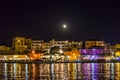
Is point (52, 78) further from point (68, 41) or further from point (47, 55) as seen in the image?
point (68, 41)

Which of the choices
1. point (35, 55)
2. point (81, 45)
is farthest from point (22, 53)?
point (81, 45)

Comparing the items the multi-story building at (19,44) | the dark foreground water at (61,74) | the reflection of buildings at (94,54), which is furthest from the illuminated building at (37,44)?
the dark foreground water at (61,74)

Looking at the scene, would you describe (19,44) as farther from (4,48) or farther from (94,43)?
(94,43)

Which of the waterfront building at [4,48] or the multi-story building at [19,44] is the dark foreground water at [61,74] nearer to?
the waterfront building at [4,48]

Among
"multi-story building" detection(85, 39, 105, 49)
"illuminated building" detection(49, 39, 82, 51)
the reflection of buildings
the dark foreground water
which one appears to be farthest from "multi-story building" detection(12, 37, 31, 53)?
the dark foreground water

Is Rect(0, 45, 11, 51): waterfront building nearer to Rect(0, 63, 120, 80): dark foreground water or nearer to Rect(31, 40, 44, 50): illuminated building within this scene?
Rect(31, 40, 44, 50): illuminated building

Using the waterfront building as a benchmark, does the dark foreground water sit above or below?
below

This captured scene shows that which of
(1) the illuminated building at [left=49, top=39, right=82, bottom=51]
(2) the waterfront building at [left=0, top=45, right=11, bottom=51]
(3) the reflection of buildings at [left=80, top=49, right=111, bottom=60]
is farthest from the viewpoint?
(1) the illuminated building at [left=49, top=39, right=82, bottom=51]

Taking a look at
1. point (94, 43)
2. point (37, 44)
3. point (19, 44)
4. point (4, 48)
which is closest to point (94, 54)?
point (94, 43)

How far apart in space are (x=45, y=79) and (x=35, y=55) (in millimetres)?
91386

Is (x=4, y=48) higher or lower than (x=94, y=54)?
higher

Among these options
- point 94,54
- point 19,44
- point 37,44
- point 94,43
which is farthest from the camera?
point 37,44

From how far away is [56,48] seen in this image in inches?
5728

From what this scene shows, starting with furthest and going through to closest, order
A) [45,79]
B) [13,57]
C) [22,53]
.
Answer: [22,53] → [13,57] → [45,79]
